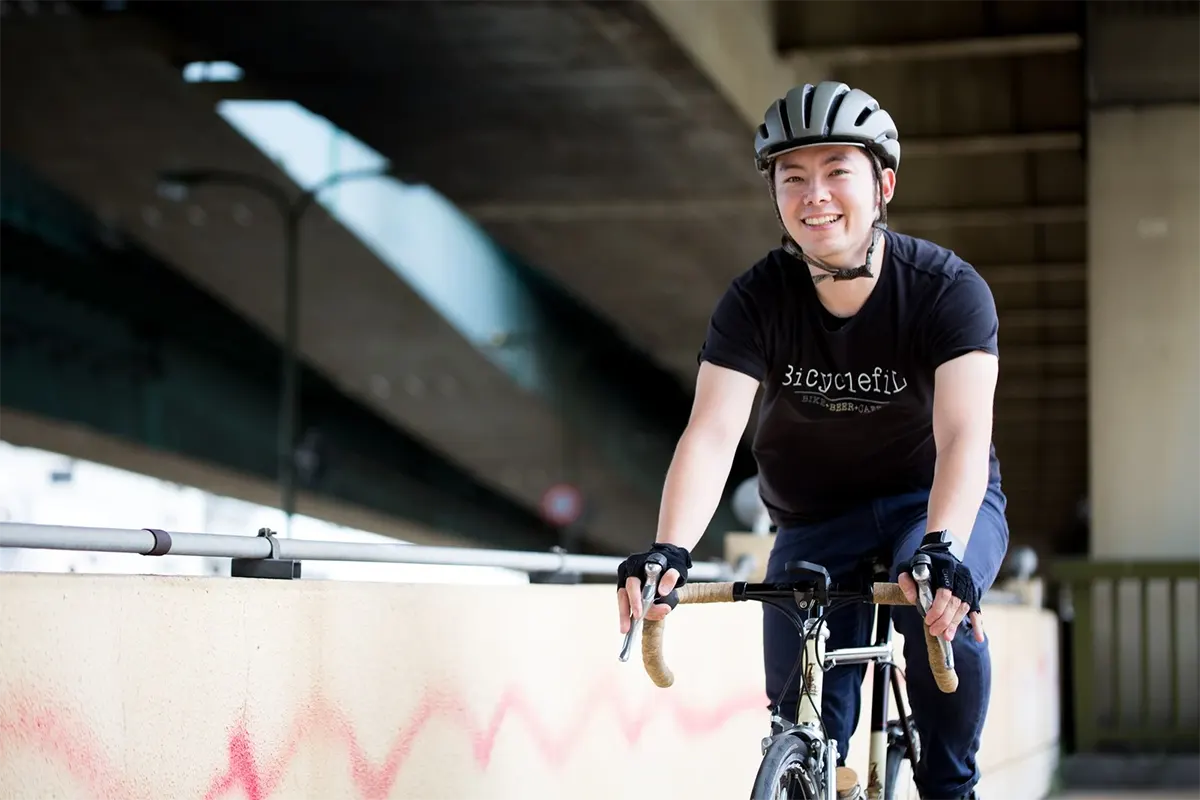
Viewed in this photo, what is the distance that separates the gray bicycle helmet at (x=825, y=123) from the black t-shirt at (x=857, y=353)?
0.98 feet

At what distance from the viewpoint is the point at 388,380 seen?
3931 cm

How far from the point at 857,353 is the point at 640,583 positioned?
33.4 inches

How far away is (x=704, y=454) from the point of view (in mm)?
4164

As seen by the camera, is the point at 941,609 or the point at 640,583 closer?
the point at 941,609

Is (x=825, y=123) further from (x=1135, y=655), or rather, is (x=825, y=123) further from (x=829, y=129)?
(x=1135, y=655)

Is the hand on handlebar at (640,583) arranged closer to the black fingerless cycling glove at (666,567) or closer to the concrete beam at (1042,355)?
the black fingerless cycling glove at (666,567)

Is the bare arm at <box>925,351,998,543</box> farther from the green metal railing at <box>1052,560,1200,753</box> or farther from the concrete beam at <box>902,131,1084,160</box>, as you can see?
the concrete beam at <box>902,131,1084,160</box>

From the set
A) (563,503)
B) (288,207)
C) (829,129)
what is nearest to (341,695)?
(829,129)

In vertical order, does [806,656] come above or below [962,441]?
below

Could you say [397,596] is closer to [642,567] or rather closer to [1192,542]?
[642,567]

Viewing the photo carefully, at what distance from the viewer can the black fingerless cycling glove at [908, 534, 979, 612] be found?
11.5ft

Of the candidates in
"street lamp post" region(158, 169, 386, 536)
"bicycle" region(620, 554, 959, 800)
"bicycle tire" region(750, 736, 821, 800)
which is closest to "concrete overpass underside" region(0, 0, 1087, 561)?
"street lamp post" region(158, 169, 386, 536)

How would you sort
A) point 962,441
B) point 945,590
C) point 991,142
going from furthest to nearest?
point 991,142 < point 962,441 < point 945,590

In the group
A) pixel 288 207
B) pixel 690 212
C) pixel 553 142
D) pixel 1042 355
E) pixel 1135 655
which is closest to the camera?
pixel 1135 655
